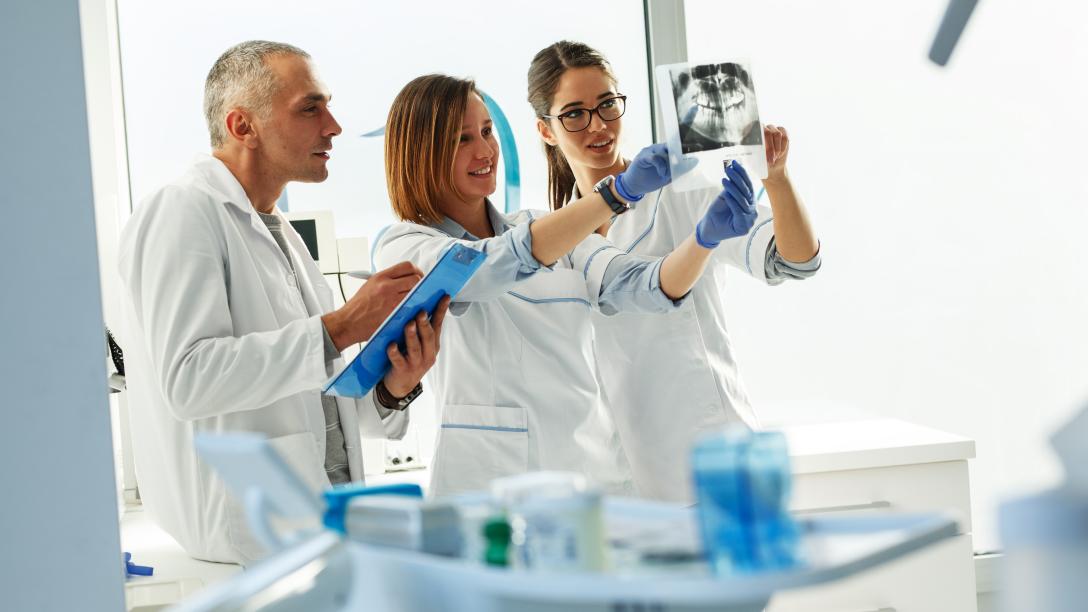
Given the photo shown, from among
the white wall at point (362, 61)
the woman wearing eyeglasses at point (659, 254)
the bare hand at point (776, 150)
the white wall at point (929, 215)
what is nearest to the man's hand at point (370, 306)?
the woman wearing eyeglasses at point (659, 254)

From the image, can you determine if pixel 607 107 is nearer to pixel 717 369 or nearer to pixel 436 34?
pixel 717 369

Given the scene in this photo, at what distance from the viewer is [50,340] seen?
3.34 feet

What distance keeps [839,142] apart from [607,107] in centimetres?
105

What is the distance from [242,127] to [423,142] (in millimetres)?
317

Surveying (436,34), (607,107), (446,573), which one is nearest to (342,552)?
(446,573)

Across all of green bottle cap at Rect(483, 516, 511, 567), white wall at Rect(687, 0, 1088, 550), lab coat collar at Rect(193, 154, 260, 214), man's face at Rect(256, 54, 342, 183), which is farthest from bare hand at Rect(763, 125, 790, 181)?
green bottle cap at Rect(483, 516, 511, 567)

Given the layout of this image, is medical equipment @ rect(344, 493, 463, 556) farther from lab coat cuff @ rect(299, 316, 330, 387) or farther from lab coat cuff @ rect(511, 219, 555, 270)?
lab coat cuff @ rect(511, 219, 555, 270)

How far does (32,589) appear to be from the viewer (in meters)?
1.01

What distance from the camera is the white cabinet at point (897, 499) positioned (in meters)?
2.10

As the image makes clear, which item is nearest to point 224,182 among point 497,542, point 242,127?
point 242,127

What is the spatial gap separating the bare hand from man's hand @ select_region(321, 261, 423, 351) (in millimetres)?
635

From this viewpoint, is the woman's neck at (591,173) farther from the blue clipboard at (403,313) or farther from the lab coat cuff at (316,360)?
the lab coat cuff at (316,360)

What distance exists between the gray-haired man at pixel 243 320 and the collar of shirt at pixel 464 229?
22cm

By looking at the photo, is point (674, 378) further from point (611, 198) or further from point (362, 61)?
point (362, 61)
